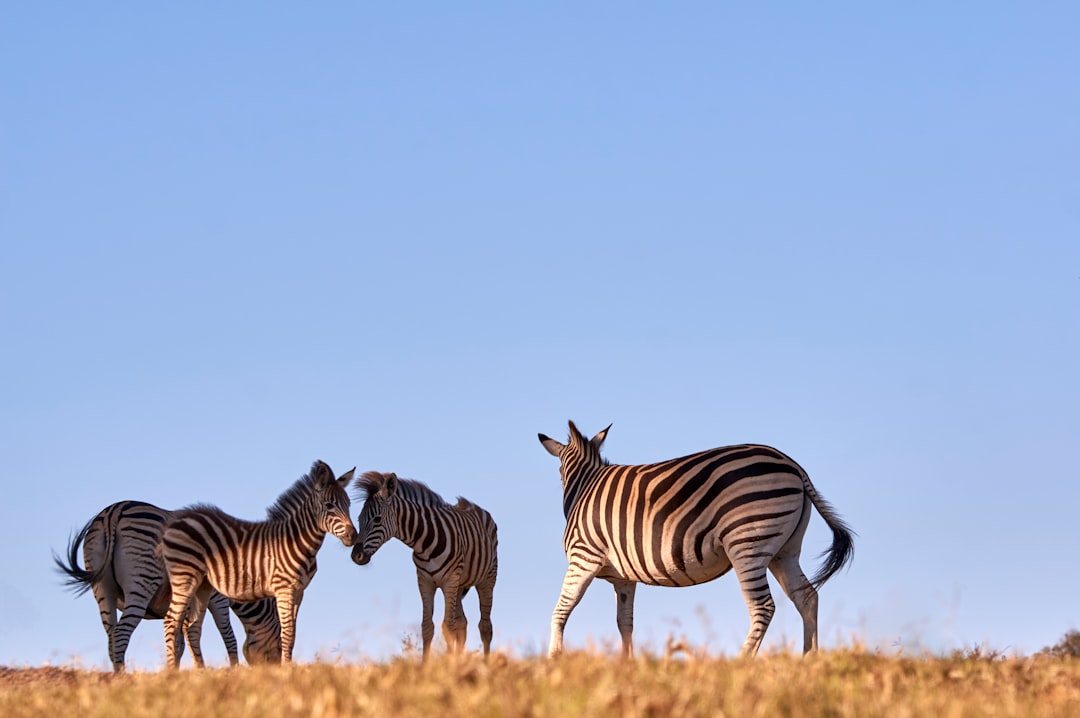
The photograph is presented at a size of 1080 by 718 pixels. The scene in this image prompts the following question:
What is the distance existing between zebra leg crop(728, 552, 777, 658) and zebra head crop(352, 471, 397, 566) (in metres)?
6.79

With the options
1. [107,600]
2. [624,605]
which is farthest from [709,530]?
[107,600]

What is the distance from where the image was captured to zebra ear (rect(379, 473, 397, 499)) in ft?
60.9

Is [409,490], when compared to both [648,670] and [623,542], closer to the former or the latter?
[623,542]

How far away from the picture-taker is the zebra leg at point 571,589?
47.5 ft

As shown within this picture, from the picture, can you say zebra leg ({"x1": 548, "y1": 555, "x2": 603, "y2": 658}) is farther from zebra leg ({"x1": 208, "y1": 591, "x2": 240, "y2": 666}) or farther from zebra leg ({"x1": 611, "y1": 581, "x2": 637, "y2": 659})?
zebra leg ({"x1": 208, "y1": 591, "x2": 240, "y2": 666})

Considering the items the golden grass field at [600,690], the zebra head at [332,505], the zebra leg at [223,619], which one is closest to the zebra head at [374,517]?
the zebra head at [332,505]

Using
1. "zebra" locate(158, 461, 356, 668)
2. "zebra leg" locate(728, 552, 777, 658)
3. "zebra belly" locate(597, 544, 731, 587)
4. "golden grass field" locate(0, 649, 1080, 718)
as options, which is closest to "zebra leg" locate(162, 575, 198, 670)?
"zebra" locate(158, 461, 356, 668)

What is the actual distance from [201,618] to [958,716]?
47.5 feet

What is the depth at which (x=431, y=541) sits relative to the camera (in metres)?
19.0

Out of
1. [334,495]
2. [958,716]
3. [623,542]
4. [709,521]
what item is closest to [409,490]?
[334,495]

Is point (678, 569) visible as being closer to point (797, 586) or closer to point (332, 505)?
point (797, 586)

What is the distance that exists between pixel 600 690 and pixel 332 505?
11.1 meters

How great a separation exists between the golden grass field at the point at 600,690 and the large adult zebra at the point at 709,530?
9.66 ft

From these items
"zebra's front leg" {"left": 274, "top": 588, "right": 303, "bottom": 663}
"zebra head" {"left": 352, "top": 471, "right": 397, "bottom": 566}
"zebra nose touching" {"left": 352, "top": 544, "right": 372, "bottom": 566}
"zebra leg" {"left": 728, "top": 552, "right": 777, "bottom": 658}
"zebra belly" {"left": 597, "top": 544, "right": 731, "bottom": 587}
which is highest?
"zebra head" {"left": 352, "top": 471, "right": 397, "bottom": 566}
